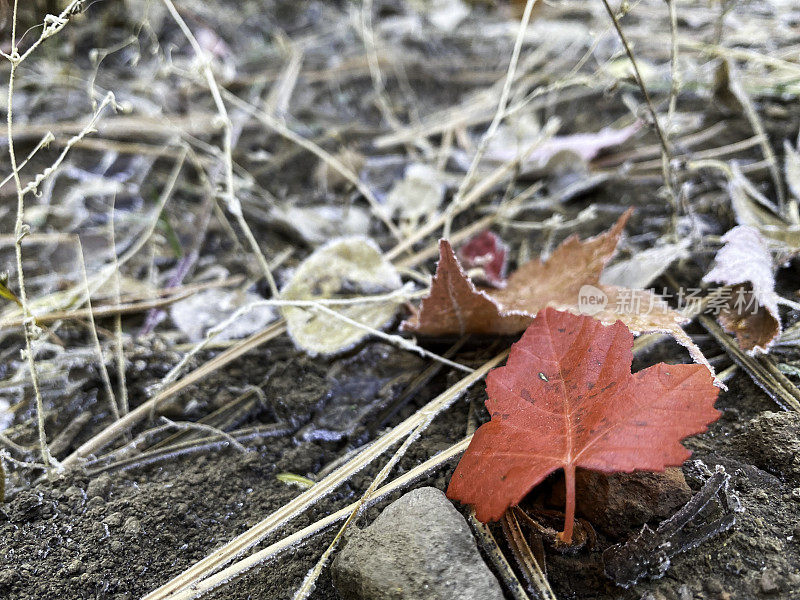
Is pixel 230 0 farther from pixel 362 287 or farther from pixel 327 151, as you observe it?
pixel 362 287

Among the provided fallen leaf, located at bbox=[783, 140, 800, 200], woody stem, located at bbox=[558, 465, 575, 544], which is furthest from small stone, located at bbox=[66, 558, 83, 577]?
fallen leaf, located at bbox=[783, 140, 800, 200]

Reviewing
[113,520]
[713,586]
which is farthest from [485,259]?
[113,520]

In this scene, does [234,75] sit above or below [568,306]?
above

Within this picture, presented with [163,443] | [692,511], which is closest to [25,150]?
[163,443]

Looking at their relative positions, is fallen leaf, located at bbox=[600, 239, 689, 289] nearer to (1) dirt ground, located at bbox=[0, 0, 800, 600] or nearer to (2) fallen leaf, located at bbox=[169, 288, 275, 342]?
(1) dirt ground, located at bbox=[0, 0, 800, 600]

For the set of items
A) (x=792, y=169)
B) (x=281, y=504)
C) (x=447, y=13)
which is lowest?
(x=281, y=504)

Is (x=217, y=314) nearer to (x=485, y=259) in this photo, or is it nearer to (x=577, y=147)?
(x=485, y=259)
